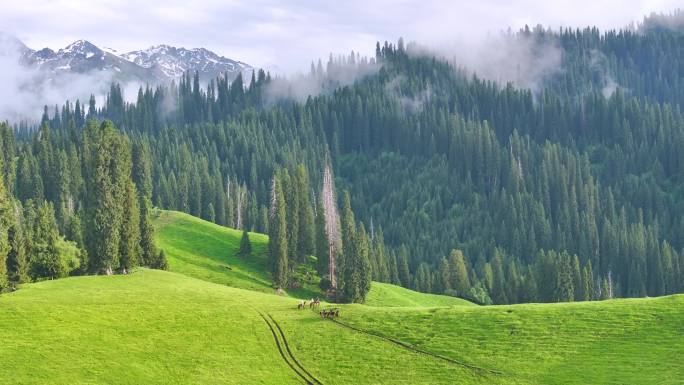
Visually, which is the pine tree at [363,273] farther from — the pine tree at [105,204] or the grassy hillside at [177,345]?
the grassy hillside at [177,345]

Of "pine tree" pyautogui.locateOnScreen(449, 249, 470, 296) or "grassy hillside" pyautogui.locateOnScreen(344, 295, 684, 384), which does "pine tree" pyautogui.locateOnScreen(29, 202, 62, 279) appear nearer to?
"grassy hillside" pyautogui.locateOnScreen(344, 295, 684, 384)

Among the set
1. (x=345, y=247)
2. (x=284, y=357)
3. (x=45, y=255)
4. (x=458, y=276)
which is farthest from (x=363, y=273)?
(x=284, y=357)

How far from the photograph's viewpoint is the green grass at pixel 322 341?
208 ft

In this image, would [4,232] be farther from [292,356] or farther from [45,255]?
[292,356]

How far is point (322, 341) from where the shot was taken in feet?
237

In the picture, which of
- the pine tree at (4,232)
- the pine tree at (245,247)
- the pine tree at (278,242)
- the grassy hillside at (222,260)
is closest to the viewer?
the pine tree at (4,232)

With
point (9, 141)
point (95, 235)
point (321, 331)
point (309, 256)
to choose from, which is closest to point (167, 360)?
point (321, 331)

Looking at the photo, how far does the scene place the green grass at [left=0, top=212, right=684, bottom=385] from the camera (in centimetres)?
6325

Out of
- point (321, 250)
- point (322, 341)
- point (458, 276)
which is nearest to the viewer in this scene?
point (322, 341)

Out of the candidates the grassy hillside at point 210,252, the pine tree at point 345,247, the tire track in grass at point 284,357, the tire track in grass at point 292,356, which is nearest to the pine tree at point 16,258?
the grassy hillside at point 210,252

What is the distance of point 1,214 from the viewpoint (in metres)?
86.9

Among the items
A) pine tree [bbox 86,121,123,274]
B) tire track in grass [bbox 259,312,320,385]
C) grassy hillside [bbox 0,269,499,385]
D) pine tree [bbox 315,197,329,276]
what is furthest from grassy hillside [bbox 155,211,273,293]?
tire track in grass [bbox 259,312,320,385]

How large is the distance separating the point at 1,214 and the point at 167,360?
34425 millimetres

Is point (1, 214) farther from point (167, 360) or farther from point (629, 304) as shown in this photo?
point (629, 304)
